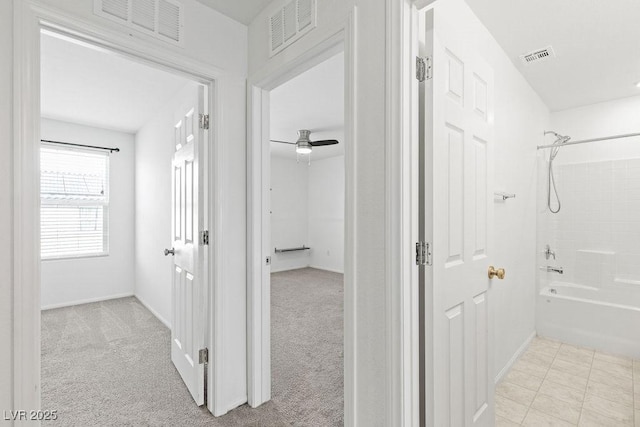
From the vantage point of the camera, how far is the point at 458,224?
135 centimetres

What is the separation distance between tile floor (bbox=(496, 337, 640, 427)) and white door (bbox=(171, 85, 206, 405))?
203 centimetres

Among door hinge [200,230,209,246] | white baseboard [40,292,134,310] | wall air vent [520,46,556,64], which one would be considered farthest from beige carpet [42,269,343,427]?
wall air vent [520,46,556,64]

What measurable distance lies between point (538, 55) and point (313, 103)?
2120 millimetres

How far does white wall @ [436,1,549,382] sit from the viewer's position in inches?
85.4

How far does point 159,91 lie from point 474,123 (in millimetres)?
3058

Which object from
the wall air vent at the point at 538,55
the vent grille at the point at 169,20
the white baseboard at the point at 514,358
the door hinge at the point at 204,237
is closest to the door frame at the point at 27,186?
the vent grille at the point at 169,20

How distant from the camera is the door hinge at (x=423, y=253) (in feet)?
3.85

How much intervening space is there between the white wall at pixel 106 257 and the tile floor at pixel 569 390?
5.02 m

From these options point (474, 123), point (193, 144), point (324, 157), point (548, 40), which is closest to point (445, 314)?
point (474, 123)

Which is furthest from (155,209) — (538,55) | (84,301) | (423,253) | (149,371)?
(538,55)

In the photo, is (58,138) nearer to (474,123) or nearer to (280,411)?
(280,411)

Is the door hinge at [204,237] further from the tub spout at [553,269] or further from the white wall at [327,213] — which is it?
the white wall at [327,213]

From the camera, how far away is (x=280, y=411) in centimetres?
193

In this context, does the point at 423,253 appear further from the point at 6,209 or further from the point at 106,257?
the point at 106,257
